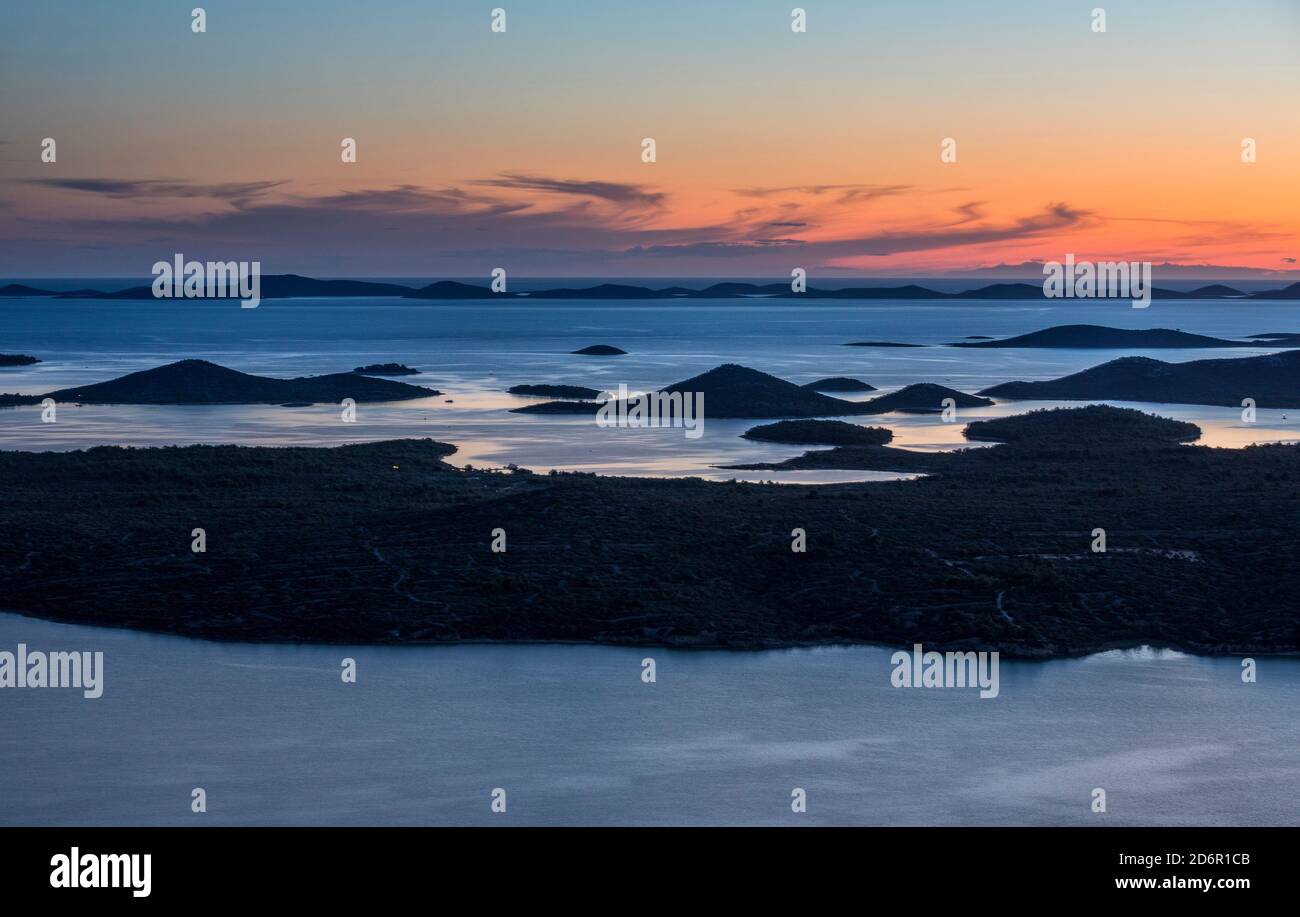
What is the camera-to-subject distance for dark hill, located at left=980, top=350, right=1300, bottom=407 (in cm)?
8925

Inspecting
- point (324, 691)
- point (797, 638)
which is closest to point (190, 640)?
point (324, 691)

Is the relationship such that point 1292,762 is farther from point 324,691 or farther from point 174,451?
point 174,451

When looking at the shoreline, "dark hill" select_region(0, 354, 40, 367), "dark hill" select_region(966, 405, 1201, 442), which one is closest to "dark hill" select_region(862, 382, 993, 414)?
"dark hill" select_region(966, 405, 1201, 442)

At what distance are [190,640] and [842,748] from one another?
14.5 m

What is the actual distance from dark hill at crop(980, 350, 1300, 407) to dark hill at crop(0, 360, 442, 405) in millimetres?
41706

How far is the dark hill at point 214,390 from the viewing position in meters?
84.1

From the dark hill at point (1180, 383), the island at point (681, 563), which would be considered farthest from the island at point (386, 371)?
the island at point (681, 563)

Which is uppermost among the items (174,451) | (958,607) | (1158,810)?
(174,451)

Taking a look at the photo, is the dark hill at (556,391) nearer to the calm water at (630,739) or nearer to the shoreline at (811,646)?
the shoreline at (811,646)

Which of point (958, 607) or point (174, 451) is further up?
point (174, 451)

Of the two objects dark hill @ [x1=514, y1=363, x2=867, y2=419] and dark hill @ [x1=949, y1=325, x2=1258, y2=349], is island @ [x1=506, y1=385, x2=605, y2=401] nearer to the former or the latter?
dark hill @ [x1=514, y1=363, x2=867, y2=419]

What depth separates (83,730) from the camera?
23.1 m

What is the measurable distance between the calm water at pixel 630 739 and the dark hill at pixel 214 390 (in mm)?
58404
